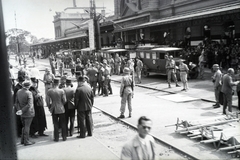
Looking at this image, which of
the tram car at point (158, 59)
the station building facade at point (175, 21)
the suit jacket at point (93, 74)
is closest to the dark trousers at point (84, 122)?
the suit jacket at point (93, 74)

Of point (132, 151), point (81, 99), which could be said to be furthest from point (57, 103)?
point (132, 151)

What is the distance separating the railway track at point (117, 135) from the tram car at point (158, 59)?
9.24 m

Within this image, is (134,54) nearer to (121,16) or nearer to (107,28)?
(107,28)

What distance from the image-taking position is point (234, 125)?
7.30 m

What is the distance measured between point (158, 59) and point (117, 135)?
497 inches

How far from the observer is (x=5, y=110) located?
2.91 metres

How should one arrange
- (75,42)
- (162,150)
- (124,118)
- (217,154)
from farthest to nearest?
1. (75,42)
2. (124,118)
3. (162,150)
4. (217,154)

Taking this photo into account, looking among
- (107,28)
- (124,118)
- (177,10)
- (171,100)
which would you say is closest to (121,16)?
(107,28)

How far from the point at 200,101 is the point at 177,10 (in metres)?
21.2

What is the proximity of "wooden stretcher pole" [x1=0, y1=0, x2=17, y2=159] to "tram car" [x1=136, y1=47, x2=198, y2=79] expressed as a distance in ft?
51.0

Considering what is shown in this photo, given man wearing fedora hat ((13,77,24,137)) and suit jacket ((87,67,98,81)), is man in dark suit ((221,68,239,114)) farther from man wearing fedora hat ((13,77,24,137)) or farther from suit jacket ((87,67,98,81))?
suit jacket ((87,67,98,81))

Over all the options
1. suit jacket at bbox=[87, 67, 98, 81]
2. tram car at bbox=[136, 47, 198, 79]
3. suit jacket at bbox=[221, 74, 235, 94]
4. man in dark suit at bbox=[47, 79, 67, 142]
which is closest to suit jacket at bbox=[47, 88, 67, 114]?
man in dark suit at bbox=[47, 79, 67, 142]

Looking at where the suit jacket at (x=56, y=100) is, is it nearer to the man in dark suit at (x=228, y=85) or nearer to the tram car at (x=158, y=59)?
the man in dark suit at (x=228, y=85)

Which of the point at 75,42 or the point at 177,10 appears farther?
the point at 75,42
